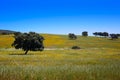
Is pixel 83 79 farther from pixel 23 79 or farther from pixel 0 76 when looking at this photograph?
pixel 0 76

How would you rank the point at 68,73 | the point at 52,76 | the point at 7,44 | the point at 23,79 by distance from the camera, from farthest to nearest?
the point at 7,44 < the point at 68,73 < the point at 52,76 < the point at 23,79

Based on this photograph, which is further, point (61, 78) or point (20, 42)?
point (20, 42)

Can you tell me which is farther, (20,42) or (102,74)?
(20,42)

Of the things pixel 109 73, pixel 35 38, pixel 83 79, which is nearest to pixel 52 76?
pixel 83 79

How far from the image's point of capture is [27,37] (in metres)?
72.8

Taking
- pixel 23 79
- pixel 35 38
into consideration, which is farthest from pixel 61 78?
pixel 35 38

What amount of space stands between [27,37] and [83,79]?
59689mm

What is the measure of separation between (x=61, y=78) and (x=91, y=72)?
9.37ft

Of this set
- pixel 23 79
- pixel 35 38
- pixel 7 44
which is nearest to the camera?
pixel 23 79

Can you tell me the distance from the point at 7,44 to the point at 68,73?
4398 inches

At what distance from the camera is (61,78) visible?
14055mm

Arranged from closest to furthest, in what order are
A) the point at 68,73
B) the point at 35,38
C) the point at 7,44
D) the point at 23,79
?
the point at 23,79 < the point at 68,73 < the point at 35,38 < the point at 7,44

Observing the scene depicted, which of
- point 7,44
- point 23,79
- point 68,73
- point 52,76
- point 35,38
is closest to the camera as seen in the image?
point 23,79

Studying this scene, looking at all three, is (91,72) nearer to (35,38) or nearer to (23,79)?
(23,79)
